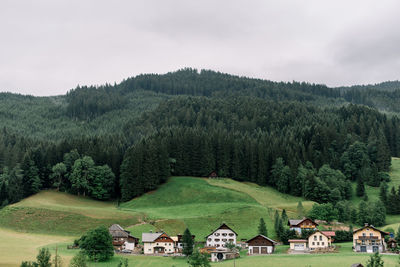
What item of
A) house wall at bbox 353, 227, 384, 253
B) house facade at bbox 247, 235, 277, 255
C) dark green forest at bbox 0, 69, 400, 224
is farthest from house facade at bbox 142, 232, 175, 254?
dark green forest at bbox 0, 69, 400, 224

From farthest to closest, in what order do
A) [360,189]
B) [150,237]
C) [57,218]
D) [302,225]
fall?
[360,189], [57,218], [302,225], [150,237]

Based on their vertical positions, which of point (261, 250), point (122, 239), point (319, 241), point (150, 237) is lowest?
point (261, 250)

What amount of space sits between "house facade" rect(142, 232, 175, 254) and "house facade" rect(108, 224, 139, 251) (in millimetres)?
3239

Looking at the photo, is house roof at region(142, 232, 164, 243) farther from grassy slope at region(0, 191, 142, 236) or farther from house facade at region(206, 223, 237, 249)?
grassy slope at region(0, 191, 142, 236)

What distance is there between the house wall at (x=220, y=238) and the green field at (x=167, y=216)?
394 centimetres

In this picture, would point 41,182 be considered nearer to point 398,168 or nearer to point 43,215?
point 43,215

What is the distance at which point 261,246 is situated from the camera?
71062mm

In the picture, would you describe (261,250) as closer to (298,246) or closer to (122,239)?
(298,246)

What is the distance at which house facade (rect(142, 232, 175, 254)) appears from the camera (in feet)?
240

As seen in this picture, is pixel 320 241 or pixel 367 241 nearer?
pixel 367 241

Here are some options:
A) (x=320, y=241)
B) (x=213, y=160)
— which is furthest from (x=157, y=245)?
(x=213, y=160)

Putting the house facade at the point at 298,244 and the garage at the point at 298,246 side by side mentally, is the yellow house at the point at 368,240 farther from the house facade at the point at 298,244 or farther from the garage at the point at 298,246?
the garage at the point at 298,246

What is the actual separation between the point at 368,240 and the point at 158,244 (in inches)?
1429

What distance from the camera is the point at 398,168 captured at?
134m
